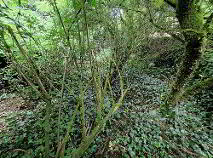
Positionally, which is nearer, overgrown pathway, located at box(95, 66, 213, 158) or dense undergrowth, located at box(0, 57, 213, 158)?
dense undergrowth, located at box(0, 57, 213, 158)

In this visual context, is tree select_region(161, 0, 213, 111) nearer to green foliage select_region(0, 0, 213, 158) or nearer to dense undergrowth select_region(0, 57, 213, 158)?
green foliage select_region(0, 0, 213, 158)

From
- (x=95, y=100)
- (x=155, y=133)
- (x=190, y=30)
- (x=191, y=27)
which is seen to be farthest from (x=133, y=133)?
(x=191, y=27)

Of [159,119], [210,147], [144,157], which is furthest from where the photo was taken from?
[159,119]

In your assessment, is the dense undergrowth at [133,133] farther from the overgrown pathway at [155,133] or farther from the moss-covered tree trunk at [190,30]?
the moss-covered tree trunk at [190,30]

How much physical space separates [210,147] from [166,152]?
108 cm

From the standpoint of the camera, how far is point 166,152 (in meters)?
3.71

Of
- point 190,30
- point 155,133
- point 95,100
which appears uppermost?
point 190,30

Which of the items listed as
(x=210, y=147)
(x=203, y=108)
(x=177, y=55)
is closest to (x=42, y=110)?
(x=210, y=147)

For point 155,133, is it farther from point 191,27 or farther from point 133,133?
point 191,27

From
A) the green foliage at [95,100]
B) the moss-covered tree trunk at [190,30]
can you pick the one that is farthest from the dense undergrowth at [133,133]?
the moss-covered tree trunk at [190,30]

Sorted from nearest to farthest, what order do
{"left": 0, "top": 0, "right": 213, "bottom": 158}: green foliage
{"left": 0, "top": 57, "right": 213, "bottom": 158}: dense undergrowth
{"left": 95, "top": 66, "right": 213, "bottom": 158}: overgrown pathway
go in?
{"left": 0, "top": 0, "right": 213, "bottom": 158}: green foliage
{"left": 0, "top": 57, "right": 213, "bottom": 158}: dense undergrowth
{"left": 95, "top": 66, "right": 213, "bottom": 158}: overgrown pathway

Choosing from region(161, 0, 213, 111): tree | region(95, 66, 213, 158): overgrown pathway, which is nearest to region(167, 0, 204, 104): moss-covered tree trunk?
region(161, 0, 213, 111): tree

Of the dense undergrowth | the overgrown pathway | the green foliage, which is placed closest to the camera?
the green foliage

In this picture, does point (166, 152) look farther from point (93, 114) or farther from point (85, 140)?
point (85, 140)
